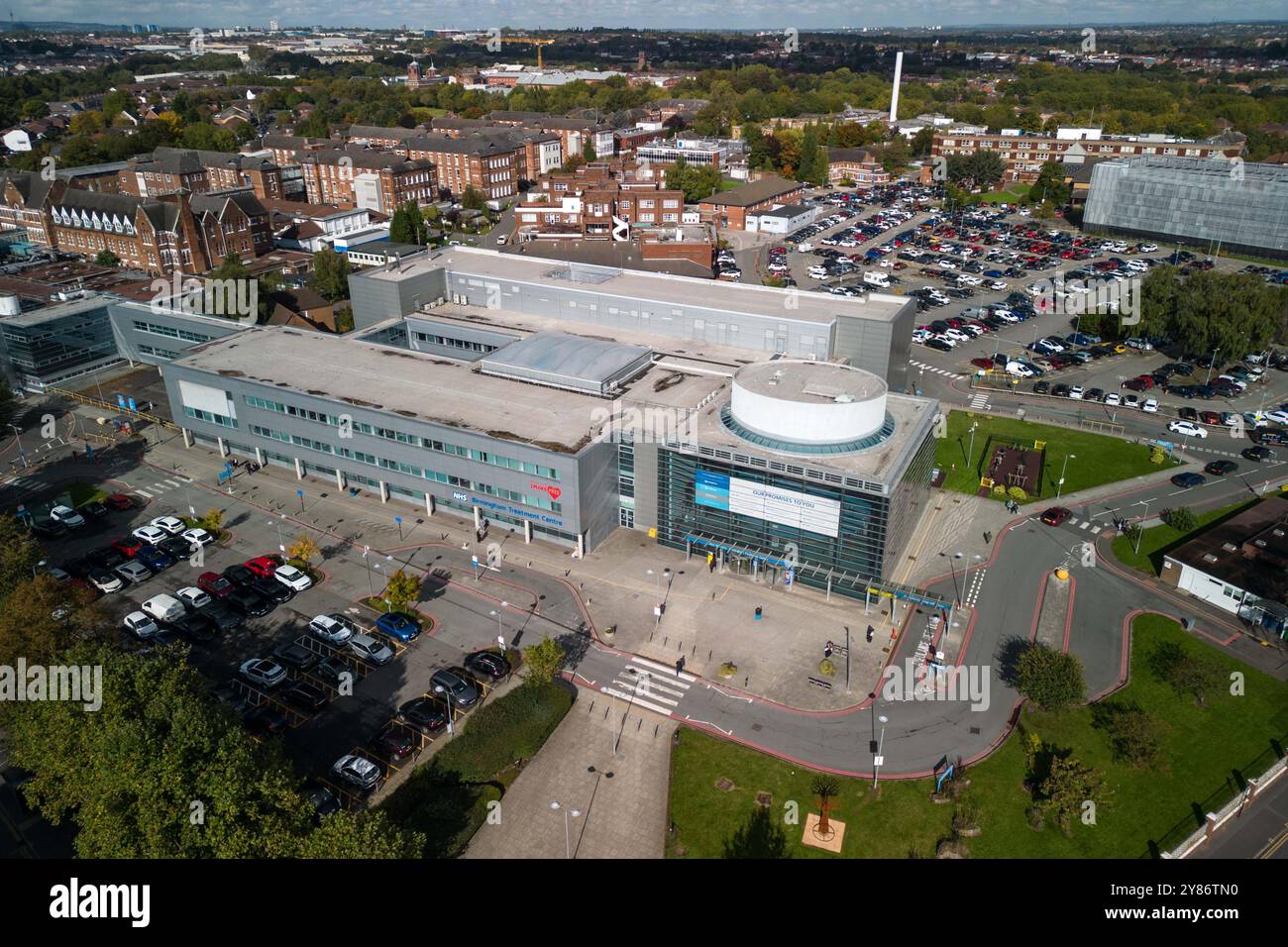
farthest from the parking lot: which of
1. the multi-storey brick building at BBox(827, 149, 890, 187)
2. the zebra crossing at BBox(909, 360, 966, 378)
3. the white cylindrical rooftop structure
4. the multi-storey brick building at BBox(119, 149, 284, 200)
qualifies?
the multi-storey brick building at BBox(827, 149, 890, 187)

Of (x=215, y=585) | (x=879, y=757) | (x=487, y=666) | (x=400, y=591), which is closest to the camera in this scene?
(x=879, y=757)

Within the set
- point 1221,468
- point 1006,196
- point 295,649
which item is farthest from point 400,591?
point 1006,196

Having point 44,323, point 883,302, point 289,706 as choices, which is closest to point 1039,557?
point 883,302

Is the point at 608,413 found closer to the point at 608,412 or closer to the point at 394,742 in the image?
the point at 608,412

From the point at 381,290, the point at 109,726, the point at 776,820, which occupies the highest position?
the point at 381,290

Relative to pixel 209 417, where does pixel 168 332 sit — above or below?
above

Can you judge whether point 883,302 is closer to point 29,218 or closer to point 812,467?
point 812,467

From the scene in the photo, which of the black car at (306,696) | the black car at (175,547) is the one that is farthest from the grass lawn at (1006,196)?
the black car at (306,696)
